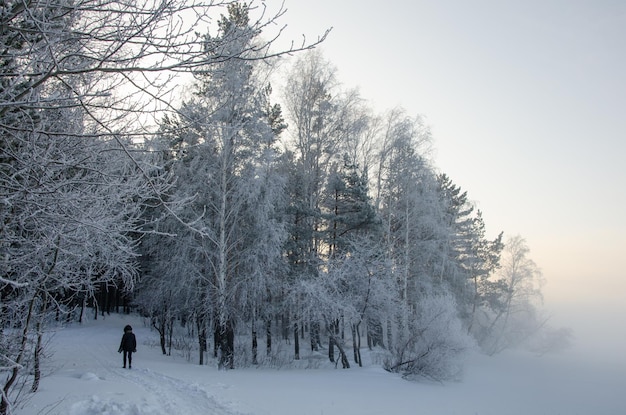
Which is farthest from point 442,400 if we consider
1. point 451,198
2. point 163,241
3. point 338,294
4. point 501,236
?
point 501,236

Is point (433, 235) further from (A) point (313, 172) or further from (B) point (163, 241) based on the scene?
(B) point (163, 241)

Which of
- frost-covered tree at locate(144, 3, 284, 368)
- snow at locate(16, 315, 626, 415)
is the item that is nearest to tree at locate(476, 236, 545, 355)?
snow at locate(16, 315, 626, 415)

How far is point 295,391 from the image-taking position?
989 cm

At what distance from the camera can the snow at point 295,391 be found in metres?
7.57

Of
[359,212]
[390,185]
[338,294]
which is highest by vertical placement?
[390,185]

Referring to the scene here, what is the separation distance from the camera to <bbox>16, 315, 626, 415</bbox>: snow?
24.8ft

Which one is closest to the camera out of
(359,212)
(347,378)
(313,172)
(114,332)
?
(347,378)

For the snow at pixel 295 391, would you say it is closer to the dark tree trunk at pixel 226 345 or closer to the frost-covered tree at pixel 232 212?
the dark tree trunk at pixel 226 345

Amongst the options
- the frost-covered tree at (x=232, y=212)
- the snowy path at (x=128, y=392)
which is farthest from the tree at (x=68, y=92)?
the frost-covered tree at (x=232, y=212)

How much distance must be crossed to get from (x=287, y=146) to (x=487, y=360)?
17.8 meters

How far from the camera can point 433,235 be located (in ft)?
71.3

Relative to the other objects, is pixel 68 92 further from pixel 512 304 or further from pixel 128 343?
pixel 512 304

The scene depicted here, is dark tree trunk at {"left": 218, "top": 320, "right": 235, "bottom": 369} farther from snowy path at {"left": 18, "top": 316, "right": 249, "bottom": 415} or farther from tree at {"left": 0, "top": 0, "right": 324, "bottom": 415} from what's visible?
tree at {"left": 0, "top": 0, "right": 324, "bottom": 415}

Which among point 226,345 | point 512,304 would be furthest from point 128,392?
point 512,304
